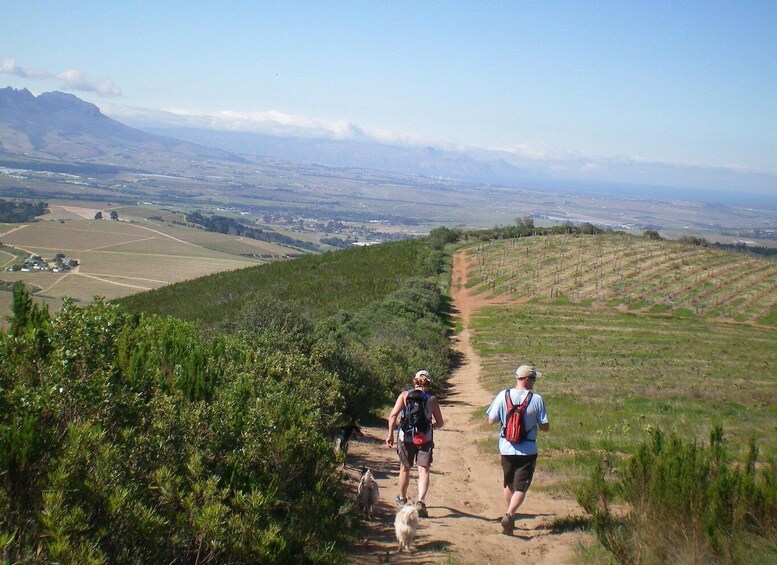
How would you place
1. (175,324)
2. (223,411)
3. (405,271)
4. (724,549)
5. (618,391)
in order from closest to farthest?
(724,549) → (223,411) → (175,324) → (618,391) → (405,271)

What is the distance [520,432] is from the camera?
23.4 ft

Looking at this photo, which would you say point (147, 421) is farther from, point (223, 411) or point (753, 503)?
point (753, 503)

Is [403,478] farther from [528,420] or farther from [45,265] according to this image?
[45,265]

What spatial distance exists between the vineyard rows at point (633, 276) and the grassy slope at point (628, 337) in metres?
0.11

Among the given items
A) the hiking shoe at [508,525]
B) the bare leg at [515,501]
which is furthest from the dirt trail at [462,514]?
the bare leg at [515,501]

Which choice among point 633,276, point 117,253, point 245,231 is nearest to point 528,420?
point 633,276

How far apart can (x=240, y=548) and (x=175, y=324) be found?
6466 millimetres

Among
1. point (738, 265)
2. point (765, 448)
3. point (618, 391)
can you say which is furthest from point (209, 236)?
point (765, 448)

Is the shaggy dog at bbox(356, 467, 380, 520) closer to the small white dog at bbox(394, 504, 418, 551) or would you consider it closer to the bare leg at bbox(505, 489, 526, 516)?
the small white dog at bbox(394, 504, 418, 551)

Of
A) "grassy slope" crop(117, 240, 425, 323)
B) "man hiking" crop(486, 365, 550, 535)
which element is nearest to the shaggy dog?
"man hiking" crop(486, 365, 550, 535)

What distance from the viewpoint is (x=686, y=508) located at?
550cm

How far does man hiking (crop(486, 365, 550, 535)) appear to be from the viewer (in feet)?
23.4

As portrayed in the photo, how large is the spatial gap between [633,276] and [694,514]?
43.1 metres

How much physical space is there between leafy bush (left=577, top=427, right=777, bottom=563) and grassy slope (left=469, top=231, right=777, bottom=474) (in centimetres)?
392
